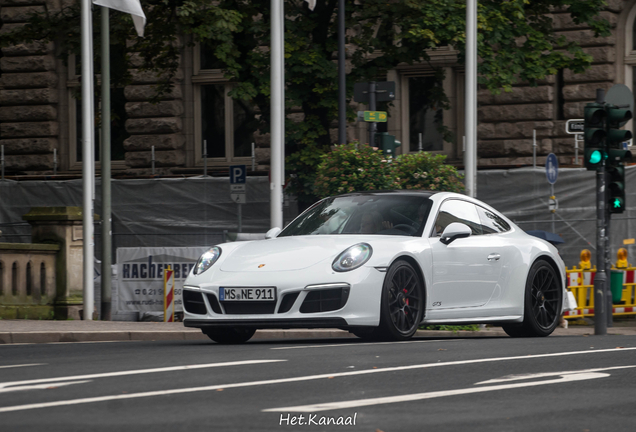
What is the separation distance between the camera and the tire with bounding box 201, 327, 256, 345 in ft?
32.5

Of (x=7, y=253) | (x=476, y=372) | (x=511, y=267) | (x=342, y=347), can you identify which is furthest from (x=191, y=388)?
(x=7, y=253)

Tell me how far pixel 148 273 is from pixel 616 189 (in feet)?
26.3

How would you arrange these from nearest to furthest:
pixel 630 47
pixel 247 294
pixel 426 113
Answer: pixel 247 294, pixel 630 47, pixel 426 113

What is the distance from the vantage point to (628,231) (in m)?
23.0

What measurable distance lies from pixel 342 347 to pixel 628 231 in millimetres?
15508

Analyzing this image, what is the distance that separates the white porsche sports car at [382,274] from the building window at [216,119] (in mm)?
19630

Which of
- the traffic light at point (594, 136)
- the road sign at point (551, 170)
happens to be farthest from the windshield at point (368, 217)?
the road sign at point (551, 170)

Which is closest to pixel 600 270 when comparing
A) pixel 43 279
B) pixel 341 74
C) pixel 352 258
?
pixel 352 258

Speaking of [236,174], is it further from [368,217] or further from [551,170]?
[368,217]

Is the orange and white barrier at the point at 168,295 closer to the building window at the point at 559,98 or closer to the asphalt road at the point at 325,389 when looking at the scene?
the asphalt road at the point at 325,389

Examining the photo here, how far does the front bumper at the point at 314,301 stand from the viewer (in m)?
9.01

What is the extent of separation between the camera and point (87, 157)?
1691cm

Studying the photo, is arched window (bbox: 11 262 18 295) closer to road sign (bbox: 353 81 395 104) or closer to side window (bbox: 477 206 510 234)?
road sign (bbox: 353 81 395 104)

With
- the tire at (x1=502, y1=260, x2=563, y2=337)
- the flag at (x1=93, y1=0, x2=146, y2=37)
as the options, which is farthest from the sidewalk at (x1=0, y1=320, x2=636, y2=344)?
the flag at (x1=93, y1=0, x2=146, y2=37)
